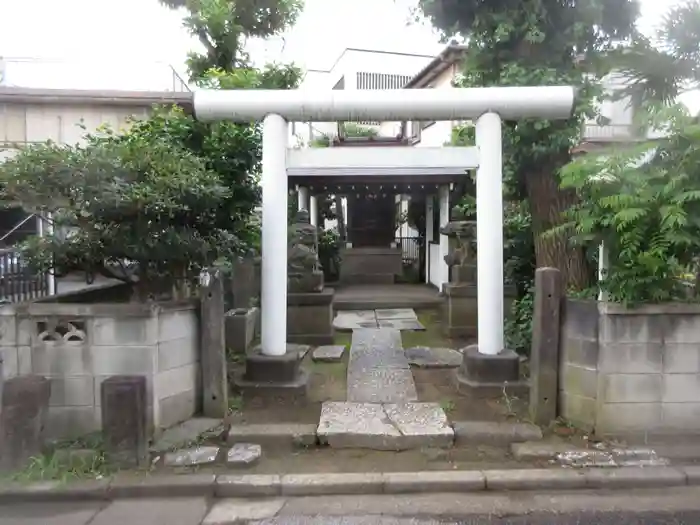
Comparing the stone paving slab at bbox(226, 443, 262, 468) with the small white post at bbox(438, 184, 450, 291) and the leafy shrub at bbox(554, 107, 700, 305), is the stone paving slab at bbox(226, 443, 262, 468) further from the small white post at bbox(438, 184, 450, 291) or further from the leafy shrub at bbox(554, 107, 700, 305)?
the small white post at bbox(438, 184, 450, 291)

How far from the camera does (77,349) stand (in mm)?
4758

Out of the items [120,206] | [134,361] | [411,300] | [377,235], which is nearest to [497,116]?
[120,206]

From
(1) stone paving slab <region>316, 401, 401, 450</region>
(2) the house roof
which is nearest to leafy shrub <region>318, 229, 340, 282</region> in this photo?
(2) the house roof

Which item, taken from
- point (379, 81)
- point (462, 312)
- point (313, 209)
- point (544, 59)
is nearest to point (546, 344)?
point (544, 59)

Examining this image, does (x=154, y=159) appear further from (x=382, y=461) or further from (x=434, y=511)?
(x=434, y=511)

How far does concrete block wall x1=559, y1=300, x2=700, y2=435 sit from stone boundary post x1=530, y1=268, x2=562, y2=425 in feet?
0.92

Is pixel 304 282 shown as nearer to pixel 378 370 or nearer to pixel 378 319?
pixel 378 319

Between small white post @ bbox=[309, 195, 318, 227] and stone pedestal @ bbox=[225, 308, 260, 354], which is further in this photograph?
small white post @ bbox=[309, 195, 318, 227]

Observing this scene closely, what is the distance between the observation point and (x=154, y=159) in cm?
493

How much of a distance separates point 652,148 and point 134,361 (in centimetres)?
513

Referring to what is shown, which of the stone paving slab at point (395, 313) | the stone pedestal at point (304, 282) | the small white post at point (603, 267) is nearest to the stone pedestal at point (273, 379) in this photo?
the stone pedestal at point (304, 282)

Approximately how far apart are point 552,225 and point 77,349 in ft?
18.0

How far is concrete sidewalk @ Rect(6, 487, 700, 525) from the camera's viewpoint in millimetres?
3805

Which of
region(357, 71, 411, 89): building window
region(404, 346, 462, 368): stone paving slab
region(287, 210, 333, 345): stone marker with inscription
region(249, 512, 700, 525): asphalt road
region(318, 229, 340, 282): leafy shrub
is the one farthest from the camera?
region(357, 71, 411, 89): building window
